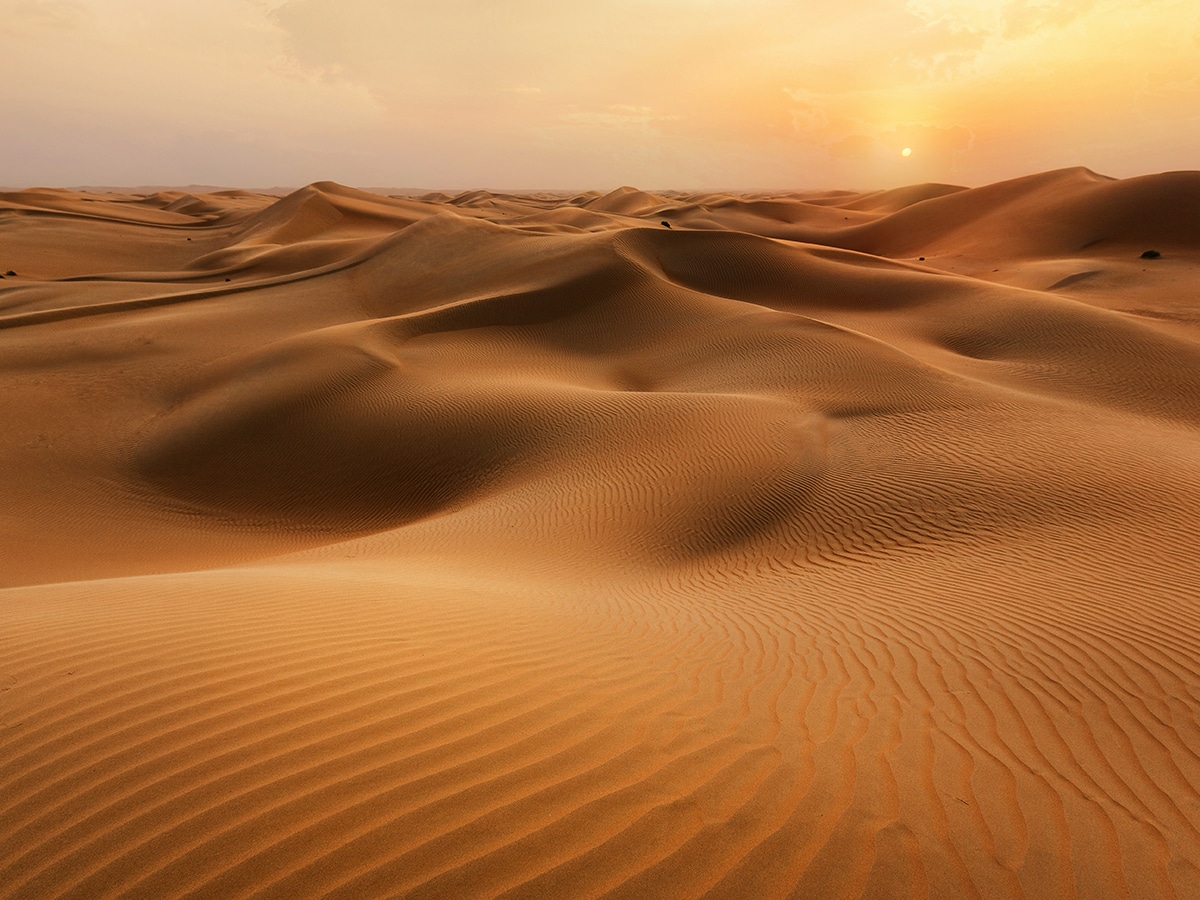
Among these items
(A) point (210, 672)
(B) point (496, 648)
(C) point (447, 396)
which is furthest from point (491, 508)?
(A) point (210, 672)

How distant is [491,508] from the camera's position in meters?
10.7

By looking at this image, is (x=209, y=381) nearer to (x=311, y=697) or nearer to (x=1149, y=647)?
(x=311, y=697)

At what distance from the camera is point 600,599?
22.0 ft

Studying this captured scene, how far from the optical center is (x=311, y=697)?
3342 millimetres

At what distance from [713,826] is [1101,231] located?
1962 inches

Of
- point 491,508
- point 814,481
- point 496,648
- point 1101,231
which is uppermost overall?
point 1101,231

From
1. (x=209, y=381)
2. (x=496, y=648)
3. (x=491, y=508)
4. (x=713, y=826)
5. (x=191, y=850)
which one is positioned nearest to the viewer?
(x=191, y=850)

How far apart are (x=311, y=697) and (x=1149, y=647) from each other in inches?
223

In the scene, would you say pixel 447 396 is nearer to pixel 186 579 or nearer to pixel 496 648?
pixel 186 579

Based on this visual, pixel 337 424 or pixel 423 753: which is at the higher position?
pixel 423 753

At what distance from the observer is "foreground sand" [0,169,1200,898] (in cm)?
265

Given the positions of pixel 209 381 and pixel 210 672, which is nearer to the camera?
pixel 210 672

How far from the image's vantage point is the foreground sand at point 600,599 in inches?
104

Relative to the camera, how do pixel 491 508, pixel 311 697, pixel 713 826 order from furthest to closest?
1. pixel 491 508
2. pixel 311 697
3. pixel 713 826
